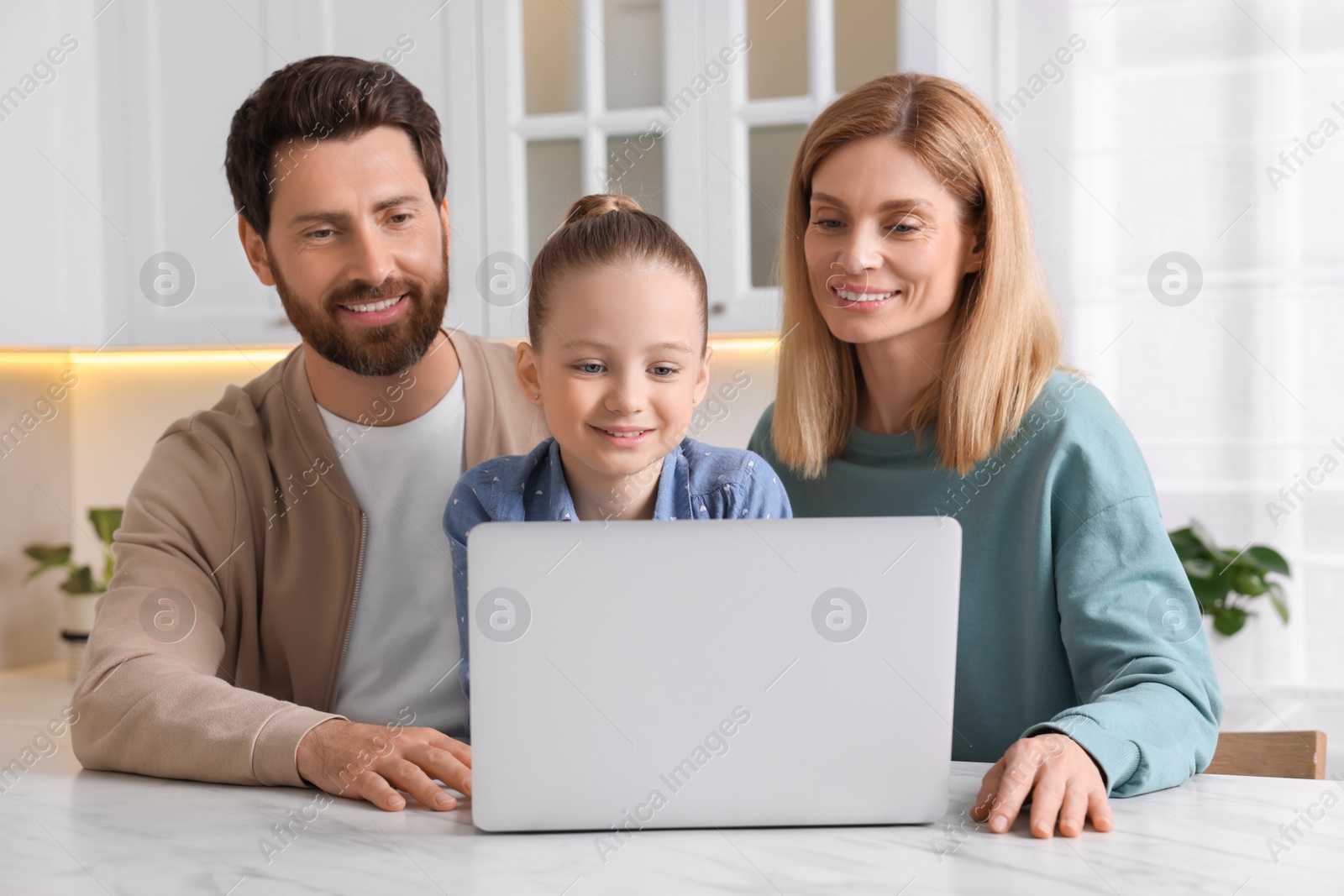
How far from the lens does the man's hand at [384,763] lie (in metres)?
0.92

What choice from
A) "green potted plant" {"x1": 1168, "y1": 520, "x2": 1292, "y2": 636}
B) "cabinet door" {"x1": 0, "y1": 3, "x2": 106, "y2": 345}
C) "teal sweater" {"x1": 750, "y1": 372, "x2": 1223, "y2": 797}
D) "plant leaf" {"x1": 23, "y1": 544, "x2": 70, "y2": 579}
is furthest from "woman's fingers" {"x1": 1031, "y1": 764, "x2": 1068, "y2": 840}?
"plant leaf" {"x1": 23, "y1": 544, "x2": 70, "y2": 579}

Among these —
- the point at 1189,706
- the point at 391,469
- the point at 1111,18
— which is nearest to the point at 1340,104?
the point at 1111,18

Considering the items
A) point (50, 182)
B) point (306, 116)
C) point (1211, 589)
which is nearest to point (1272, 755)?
point (1211, 589)

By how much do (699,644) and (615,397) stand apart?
1.10 feet

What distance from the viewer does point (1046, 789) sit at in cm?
86

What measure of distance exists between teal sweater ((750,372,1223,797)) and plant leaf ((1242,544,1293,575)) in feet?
3.73

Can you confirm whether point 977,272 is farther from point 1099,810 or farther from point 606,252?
point 1099,810

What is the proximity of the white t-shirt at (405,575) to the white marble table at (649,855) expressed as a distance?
17.3 inches

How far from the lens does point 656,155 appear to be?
2334 millimetres

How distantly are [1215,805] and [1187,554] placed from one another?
1.49 metres

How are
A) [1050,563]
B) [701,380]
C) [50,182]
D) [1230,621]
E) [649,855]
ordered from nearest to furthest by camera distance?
[649,855]
[701,380]
[1050,563]
[1230,621]
[50,182]

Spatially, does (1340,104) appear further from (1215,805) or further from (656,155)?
(1215,805)

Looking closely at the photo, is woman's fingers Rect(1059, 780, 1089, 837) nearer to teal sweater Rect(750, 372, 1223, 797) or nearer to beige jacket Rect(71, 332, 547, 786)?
teal sweater Rect(750, 372, 1223, 797)

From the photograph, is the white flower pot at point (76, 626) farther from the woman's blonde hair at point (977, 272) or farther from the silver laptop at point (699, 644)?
the silver laptop at point (699, 644)
